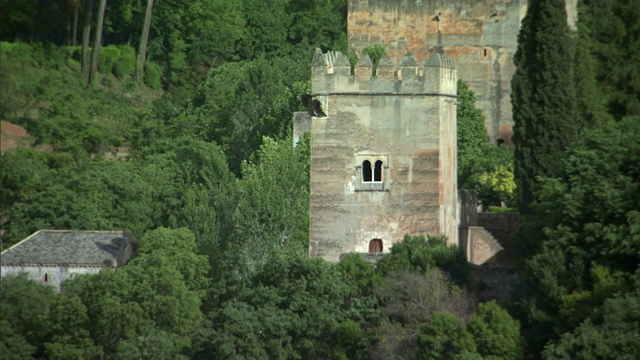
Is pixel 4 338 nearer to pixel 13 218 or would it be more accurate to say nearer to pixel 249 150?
pixel 13 218

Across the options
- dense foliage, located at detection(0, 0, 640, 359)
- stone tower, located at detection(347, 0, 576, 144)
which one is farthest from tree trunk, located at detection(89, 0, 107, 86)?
stone tower, located at detection(347, 0, 576, 144)

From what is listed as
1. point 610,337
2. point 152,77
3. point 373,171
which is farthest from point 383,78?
point 152,77

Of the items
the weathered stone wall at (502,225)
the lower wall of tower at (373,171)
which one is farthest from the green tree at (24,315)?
the weathered stone wall at (502,225)

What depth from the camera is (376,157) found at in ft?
199

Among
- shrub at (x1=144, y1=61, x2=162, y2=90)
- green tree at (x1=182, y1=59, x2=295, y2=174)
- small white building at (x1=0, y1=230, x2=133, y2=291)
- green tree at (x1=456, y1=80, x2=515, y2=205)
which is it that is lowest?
small white building at (x1=0, y1=230, x2=133, y2=291)

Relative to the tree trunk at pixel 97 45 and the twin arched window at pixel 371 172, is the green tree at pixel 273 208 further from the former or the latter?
the tree trunk at pixel 97 45

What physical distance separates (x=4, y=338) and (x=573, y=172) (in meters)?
13.8

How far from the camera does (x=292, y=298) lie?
2283 inches

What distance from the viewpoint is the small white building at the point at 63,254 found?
6494cm

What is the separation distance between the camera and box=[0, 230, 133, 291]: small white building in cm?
6494

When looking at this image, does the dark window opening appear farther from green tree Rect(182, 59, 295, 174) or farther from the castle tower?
green tree Rect(182, 59, 295, 174)

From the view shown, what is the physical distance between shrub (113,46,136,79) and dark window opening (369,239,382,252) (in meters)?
23.9

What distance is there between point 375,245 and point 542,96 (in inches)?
232

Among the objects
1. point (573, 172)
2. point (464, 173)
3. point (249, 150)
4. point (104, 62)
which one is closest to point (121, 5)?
point (104, 62)
